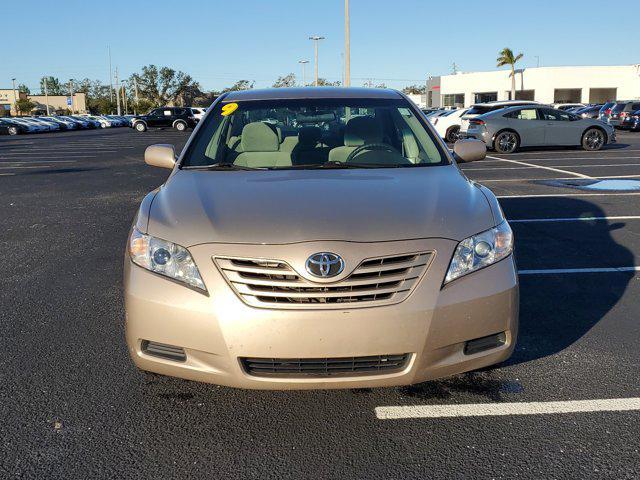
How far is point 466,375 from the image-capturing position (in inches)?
134

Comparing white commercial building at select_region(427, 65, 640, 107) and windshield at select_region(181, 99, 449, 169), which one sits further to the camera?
white commercial building at select_region(427, 65, 640, 107)

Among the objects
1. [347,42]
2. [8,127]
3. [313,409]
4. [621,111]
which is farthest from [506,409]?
[8,127]

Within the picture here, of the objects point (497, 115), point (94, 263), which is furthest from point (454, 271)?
point (497, 115)

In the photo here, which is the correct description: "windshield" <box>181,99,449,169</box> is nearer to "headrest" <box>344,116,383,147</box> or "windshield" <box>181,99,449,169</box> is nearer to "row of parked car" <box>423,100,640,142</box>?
"headrest" <box>344,116,383,147</box>

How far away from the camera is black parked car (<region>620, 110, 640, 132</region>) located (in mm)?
29766

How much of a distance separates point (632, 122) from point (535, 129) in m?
14.4

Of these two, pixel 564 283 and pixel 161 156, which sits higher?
pixel 161 156

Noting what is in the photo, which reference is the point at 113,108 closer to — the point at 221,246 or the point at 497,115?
the point at 497,115

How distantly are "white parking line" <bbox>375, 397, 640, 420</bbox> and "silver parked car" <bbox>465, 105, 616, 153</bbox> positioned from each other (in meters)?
16.4

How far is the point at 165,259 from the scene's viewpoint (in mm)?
2805

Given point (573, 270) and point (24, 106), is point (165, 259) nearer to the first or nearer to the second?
point (573, 270)

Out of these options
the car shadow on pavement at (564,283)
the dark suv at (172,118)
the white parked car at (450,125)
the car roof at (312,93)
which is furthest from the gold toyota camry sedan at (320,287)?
the dark suv at (172,118)

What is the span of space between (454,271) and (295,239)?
0.72 meters

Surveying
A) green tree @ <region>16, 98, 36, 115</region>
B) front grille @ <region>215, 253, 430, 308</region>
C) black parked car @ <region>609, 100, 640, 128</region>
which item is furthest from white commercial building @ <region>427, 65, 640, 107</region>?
green tree @ <region>16, 98, 36, 115</region>
